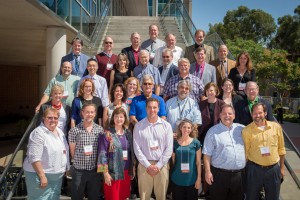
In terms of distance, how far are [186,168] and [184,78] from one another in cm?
156

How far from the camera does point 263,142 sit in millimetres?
4191

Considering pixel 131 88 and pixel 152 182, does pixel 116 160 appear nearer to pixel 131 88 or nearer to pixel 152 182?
pixel 152 182

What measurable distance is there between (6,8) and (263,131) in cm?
634

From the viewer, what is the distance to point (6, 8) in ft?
24.9

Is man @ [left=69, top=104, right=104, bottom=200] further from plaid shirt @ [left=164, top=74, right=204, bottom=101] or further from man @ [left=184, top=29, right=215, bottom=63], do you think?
man @ [left=184, top=29, right=215, bottom=63]

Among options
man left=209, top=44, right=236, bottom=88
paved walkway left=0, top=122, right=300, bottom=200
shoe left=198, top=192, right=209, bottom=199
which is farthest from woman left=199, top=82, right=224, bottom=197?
paved walkway left=0, top=122, right=300, bottom=200

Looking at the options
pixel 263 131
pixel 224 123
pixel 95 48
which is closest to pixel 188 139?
pixel 224 123

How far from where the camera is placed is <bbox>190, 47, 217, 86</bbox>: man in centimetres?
564

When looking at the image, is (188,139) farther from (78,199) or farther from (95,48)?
(95,48)

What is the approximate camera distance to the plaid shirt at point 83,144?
4.08 meters

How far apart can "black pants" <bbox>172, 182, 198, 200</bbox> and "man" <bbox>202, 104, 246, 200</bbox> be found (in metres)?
0.22

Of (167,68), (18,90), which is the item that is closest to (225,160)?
(167,68)

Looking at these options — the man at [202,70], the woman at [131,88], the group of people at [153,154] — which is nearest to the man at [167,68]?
the man at [202,70]

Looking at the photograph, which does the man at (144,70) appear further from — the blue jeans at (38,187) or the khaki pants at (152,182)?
the blue jeans at (38,187)
